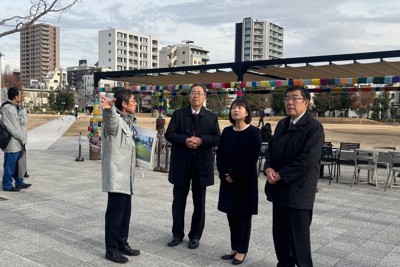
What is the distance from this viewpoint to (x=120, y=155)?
3762mm

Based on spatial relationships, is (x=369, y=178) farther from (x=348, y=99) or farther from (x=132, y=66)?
(x=132, y=66)

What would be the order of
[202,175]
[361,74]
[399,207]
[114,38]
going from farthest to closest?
[114,38], [361,74], [399,207], [202,175]

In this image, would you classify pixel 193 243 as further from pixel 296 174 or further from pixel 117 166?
pixel 296 174

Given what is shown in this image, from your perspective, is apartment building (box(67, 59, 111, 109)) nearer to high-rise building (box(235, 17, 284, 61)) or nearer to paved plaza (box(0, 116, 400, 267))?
high-rise building (box(235, 17, 284, 61))

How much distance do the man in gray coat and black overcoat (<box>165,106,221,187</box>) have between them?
0.55m

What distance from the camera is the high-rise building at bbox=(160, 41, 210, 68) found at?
340 feet

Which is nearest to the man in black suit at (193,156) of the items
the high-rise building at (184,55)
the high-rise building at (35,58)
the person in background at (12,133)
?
the person in background at (12,133)

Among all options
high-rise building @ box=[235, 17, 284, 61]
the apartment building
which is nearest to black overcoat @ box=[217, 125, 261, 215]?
→ the apartment building

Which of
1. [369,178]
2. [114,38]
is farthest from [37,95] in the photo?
[369,178]

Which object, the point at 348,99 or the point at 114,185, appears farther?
the point at 348,99

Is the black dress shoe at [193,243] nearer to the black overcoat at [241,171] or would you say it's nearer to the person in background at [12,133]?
the black overcoat at [241,171]

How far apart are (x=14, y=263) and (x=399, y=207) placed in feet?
19.5

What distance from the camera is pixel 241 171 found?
3.76m

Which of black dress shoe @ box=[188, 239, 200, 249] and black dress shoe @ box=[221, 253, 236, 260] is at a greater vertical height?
black dress shoe @ box=[188, 239, 200, 249]
